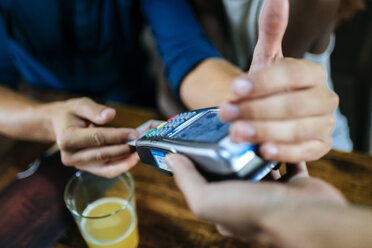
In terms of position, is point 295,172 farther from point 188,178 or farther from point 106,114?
point 106,114

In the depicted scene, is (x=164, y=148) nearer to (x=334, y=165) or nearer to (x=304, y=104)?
(x=304, y=104)

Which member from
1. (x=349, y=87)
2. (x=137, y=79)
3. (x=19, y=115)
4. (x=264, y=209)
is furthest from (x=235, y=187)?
(x=349, y=87)

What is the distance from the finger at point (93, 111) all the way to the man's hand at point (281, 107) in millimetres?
221

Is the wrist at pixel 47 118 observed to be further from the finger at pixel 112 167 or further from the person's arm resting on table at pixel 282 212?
the person's arm resting on table at pixel 282 212

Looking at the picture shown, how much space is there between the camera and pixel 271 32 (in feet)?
0.96

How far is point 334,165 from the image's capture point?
493 mm

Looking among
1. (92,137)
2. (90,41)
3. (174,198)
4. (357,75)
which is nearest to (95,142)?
(92,137)

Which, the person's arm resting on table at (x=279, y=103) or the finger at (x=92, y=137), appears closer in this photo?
the person's arm resting on table at (x=279, y=103)

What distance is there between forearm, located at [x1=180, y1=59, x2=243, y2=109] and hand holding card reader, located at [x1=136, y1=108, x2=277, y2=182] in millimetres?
212

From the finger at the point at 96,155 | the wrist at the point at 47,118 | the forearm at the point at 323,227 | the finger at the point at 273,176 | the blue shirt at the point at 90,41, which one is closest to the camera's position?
the forearm at the point at 323,227

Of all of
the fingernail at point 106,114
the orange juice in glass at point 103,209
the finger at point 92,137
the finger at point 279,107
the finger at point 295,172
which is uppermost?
the finger at point 279,107

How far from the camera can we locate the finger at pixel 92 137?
1.32 feet

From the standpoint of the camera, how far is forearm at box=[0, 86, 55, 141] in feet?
1.77

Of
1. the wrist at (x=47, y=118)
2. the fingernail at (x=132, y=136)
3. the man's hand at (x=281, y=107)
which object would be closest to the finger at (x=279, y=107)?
the man's hand at (x=281, y=107)
